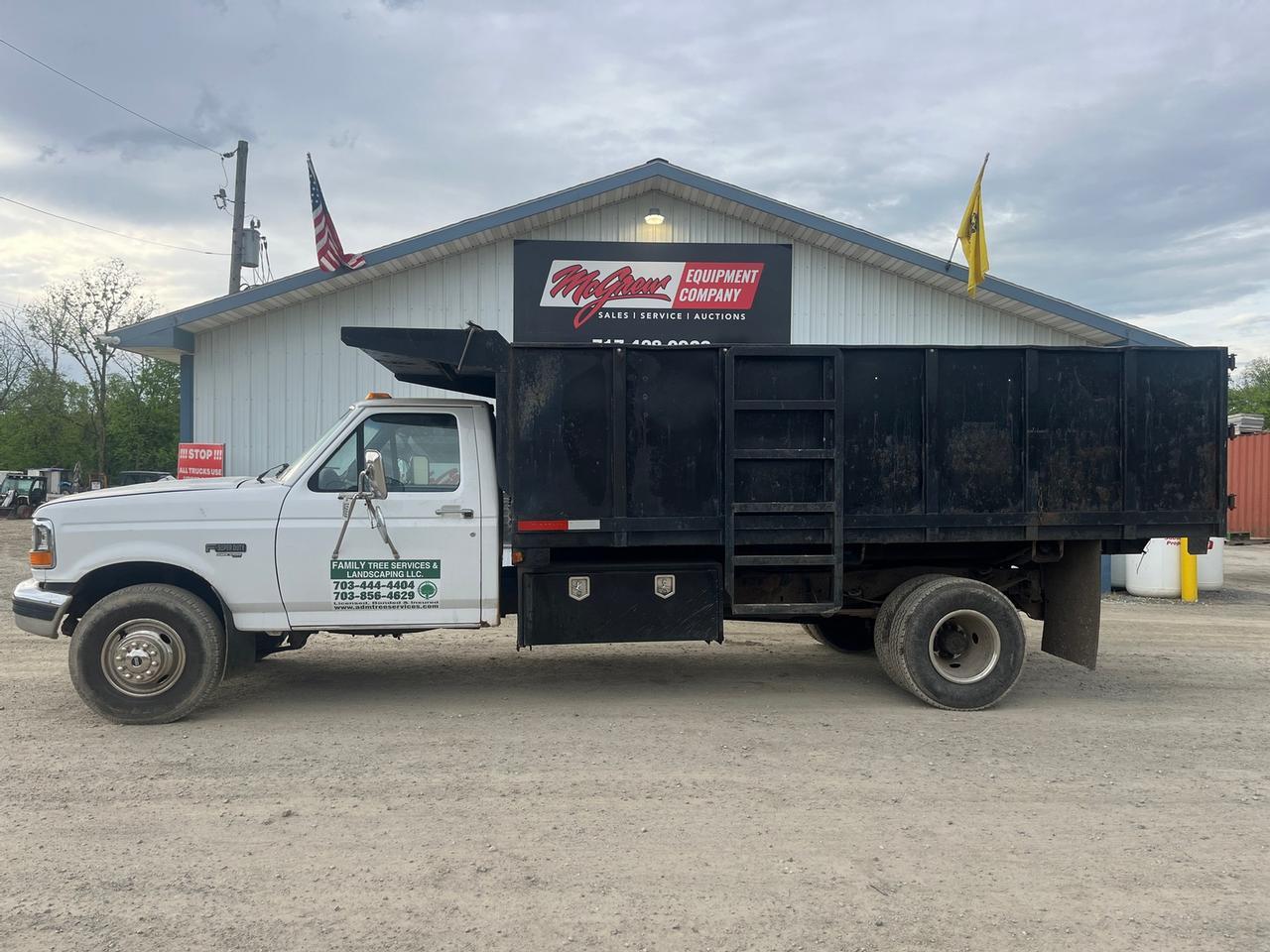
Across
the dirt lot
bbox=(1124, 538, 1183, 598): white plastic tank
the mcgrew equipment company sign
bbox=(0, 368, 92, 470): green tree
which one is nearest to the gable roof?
the mcgrew equipment company sign

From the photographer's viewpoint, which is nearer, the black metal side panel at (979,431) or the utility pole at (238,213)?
the black metal side panel at (979,431)

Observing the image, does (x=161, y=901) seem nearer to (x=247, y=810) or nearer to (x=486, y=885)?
(x=247, y=810)

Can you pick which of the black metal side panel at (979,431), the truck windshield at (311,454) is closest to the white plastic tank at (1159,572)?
the black metal side panel at (979,431)

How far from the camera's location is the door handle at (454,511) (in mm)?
5973

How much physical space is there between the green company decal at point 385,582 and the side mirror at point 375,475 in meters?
0.49

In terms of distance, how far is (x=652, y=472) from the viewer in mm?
5934

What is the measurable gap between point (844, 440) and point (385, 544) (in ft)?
10.7

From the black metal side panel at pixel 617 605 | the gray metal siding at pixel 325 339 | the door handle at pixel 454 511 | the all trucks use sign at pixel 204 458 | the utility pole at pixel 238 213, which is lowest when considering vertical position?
the black metal side panel at pixel 617 605

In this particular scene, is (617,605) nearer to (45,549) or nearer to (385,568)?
(385,568)

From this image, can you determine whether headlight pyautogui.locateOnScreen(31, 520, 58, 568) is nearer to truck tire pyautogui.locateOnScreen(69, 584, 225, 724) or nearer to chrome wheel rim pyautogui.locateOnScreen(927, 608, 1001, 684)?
truck tire pyautogui.locateOnScreen(69, 584, 225, 724)

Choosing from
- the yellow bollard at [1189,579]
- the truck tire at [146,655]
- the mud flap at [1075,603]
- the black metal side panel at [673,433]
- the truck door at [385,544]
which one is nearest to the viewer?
the truck tire at [146,655]

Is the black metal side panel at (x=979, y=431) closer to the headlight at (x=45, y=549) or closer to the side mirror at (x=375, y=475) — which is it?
the side mirror at (x=375, y=475)

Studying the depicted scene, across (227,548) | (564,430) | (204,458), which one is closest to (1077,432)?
(564,430)

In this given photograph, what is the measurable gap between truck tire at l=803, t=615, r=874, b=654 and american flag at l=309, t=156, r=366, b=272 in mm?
7546
